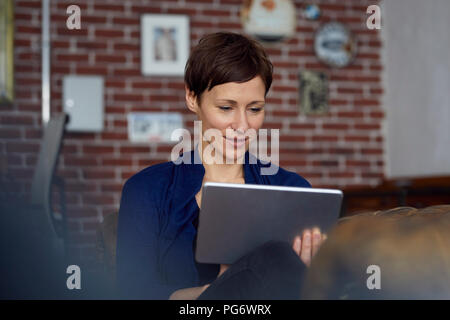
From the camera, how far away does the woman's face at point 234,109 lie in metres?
1.36

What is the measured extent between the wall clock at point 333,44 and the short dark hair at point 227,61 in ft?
8.72

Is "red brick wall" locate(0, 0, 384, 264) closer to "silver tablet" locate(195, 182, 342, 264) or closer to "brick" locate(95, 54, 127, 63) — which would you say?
"brick" locate(95, 54, 127, 63)

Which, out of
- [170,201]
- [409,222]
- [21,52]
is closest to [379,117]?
[21,52]

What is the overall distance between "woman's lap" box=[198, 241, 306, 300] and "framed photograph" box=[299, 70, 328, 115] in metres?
3.14

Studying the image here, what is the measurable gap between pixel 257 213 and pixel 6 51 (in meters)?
2.88

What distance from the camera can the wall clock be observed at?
395cm

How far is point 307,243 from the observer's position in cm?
101

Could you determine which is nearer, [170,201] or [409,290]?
[409,290]

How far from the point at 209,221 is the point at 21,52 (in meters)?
2.87

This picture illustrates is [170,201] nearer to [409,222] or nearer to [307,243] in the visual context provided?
[307,243]

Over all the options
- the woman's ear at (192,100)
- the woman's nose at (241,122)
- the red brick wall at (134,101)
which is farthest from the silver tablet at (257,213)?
the red brick wall at (134,101)

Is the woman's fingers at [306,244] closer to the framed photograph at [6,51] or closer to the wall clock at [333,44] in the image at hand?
the framed photograph at [6,51]

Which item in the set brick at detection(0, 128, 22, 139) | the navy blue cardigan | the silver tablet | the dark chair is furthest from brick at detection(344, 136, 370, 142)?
the silver tablet
